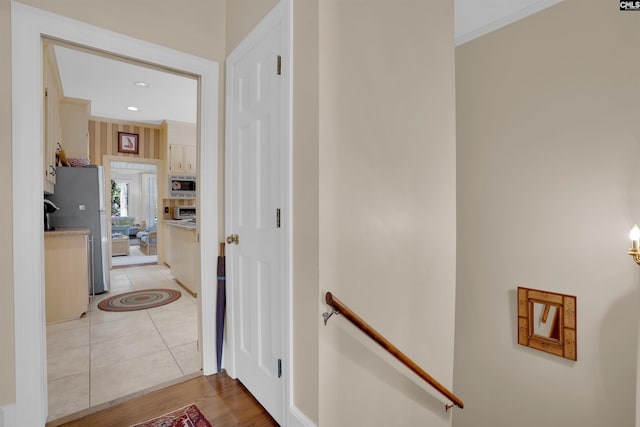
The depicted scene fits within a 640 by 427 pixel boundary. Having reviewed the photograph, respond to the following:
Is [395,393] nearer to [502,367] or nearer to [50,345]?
[502,367]

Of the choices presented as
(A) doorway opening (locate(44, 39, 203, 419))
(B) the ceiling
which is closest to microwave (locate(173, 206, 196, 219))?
(A) doorway opening (locate(44, 39, 203, 419))

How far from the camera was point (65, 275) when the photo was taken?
11.2 ft

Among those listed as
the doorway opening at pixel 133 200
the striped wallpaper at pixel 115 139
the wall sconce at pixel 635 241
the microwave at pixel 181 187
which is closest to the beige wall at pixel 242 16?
the wall sconce at pixel 635 241

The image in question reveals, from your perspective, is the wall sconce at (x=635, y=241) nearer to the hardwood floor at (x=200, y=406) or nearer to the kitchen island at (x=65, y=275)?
the hardwood floor at (x=200, y=406)

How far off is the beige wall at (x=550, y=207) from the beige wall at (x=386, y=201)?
111 cm

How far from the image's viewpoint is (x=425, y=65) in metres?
1.92

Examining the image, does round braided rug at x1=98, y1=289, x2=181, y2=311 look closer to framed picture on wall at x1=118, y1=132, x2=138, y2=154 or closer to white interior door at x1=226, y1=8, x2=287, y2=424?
white interior door at x1=226, y1=8, x2=287, y2=424

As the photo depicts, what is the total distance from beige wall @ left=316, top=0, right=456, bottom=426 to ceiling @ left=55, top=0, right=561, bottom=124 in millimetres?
1022

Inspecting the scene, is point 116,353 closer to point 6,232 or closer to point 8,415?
point 8,415

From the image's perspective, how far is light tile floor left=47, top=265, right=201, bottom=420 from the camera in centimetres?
206

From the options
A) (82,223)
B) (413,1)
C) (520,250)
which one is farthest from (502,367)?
(82,223)

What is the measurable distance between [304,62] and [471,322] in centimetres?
Answer: 300

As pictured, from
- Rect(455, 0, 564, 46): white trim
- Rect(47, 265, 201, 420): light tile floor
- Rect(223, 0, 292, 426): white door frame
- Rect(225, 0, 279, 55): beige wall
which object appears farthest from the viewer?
Rect(455, 0, 564, 46): white trim

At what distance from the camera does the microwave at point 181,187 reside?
20.2 ft
